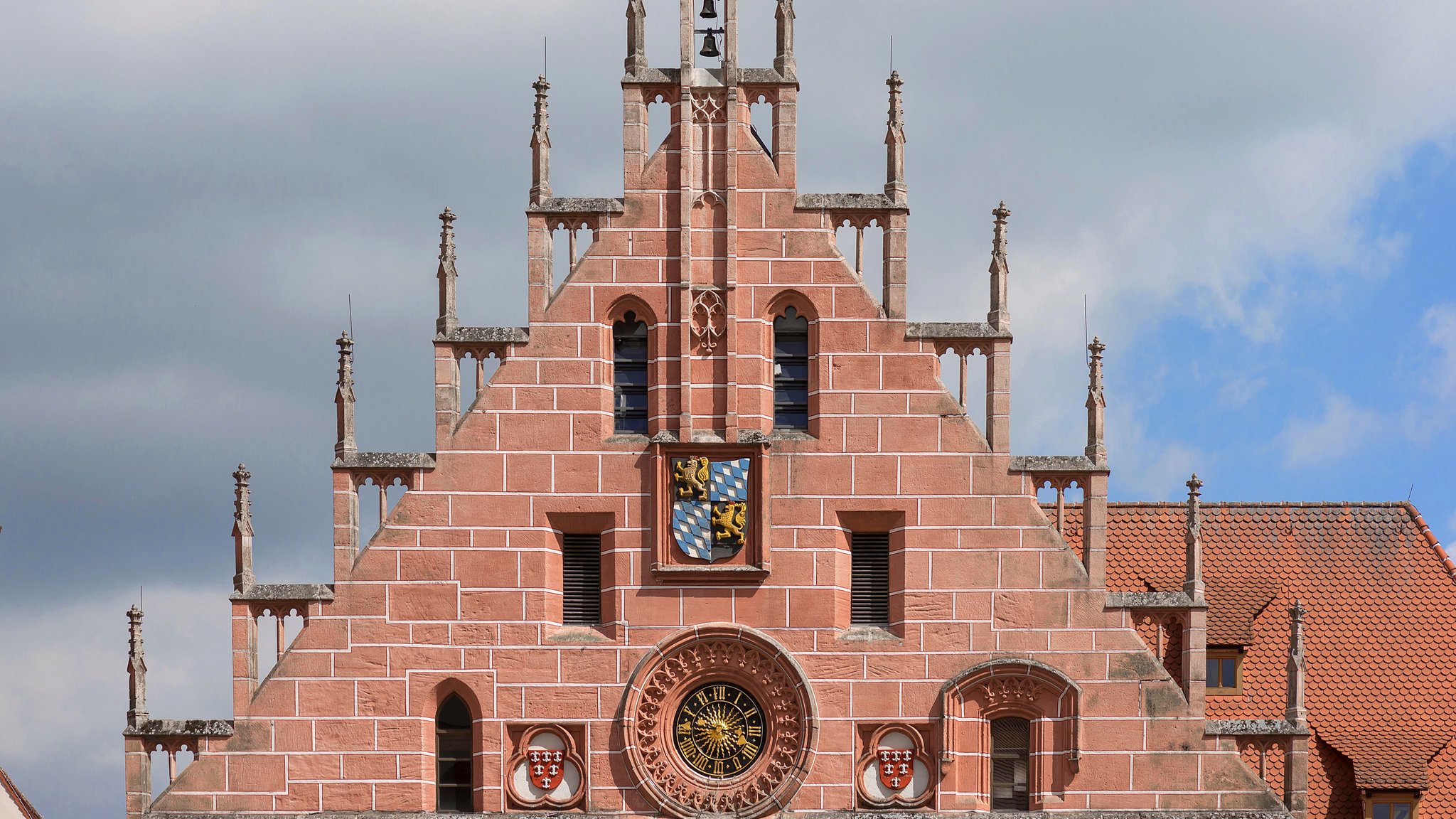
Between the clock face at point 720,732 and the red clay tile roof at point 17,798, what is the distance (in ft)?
33.7

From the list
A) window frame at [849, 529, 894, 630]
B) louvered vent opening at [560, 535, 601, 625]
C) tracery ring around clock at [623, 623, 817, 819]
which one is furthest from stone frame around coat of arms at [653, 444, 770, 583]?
window frame at [849, 529, 894, 630]

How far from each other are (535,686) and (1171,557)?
1136 cm

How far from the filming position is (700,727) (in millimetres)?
37094

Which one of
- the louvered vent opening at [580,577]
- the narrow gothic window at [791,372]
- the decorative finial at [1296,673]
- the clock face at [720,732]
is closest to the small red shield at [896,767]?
the clock face at [720,732]

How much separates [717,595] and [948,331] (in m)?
4.74

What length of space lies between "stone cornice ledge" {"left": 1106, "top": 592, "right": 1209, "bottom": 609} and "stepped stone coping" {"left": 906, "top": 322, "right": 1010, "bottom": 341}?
3775 millimetres

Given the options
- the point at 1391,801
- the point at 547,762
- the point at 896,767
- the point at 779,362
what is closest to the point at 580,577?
the point at 547,762

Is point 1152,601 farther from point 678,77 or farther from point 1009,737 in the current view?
point 678,77

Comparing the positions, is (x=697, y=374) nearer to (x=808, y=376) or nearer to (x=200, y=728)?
(x=808, y=376)

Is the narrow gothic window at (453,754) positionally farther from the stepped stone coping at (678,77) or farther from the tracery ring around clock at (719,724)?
the stepped stone coping at (678,77)

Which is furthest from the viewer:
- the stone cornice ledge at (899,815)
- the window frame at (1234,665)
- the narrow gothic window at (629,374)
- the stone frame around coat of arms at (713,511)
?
the window frame at (1234,665)

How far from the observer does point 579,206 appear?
38000mm

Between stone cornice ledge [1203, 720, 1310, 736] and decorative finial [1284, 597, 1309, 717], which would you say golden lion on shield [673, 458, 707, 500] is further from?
decorative finial [1284, 597, 1309, 717]

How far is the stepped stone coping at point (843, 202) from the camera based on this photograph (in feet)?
124
